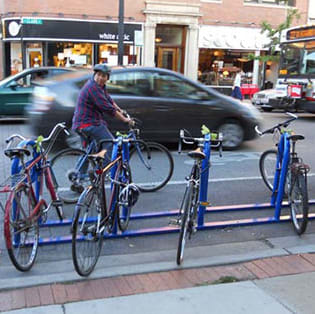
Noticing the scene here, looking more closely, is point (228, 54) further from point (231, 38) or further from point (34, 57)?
point (34, 57)

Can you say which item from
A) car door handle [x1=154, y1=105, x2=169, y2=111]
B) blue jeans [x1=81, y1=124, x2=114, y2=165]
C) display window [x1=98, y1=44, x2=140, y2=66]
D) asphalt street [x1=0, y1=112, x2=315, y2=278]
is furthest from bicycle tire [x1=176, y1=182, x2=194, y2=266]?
display window [x1=98, y1=44, x2=140, y2=66]

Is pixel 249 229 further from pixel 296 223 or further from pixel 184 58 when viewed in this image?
pixel 184 58

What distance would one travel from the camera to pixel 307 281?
370 cm

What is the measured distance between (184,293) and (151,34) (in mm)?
19448

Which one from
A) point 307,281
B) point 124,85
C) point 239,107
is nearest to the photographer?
point 307,281

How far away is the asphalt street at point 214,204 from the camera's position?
4367 millimetres

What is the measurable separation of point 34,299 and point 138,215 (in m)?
1.95

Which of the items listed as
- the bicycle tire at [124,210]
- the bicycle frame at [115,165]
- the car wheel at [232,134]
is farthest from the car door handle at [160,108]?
the bicycle tire at [124,210]

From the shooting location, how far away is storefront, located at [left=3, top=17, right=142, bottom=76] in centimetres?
1967

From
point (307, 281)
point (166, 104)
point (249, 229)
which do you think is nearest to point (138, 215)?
point (249, 229)

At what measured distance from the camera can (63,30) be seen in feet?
65.7

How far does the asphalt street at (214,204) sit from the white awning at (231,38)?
542 inches

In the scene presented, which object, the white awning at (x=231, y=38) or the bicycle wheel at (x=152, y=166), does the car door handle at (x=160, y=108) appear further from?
the white awning at (x=231, y=38)

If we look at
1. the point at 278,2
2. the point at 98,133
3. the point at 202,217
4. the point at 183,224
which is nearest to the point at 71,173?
the point at 98,133
